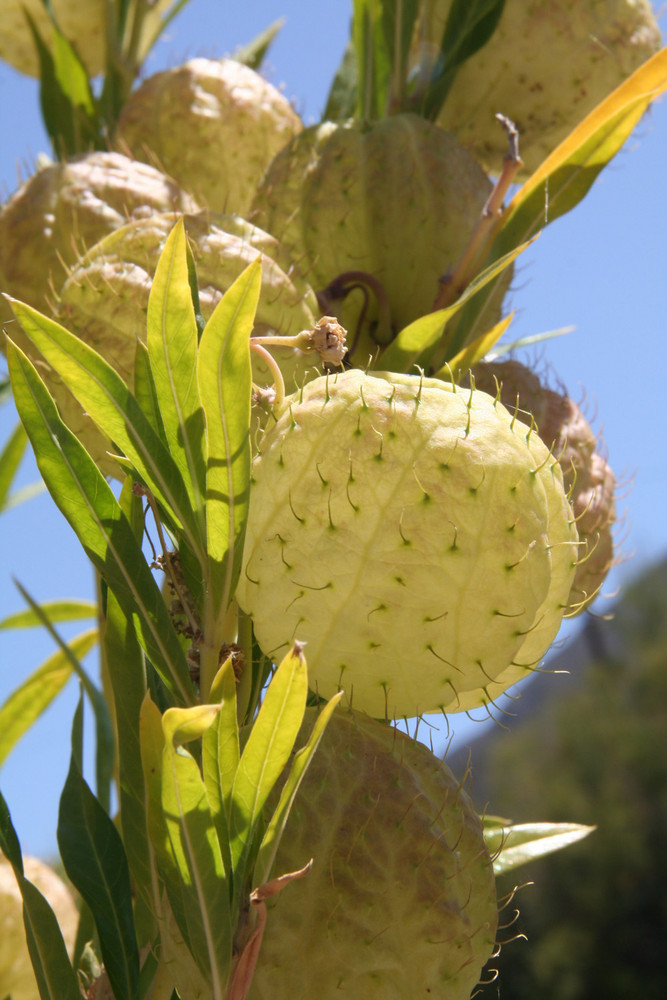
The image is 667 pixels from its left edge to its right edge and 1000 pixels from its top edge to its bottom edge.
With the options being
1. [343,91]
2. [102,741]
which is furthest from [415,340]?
[343,91]

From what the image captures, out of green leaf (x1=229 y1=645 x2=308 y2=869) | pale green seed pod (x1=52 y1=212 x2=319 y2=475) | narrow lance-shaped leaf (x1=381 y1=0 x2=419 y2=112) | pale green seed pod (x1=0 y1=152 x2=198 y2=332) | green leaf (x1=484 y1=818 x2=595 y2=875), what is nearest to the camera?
green leaf (x1=229 y1=645 x2=308 y2=869)

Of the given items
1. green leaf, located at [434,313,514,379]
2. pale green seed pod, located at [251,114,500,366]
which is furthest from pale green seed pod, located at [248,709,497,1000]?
pale green seed pod, located at [251,114,500,366]

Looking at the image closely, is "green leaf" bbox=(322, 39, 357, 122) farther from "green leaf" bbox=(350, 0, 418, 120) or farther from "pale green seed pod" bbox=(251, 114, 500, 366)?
"pale green seed pod" bbox=(251, 114, 500, 366)

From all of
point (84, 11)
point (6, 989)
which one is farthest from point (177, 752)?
point (84, 11)

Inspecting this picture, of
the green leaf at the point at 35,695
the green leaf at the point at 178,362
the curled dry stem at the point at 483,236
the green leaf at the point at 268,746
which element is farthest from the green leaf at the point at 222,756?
the green leaf at the point at 35,695

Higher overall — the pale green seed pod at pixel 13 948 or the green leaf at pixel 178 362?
the green leaf at pixel 178 362

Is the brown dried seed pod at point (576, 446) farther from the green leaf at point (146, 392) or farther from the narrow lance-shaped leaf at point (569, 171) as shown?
the green leaf at point (146, 392)

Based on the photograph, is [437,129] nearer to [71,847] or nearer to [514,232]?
[514,232]
